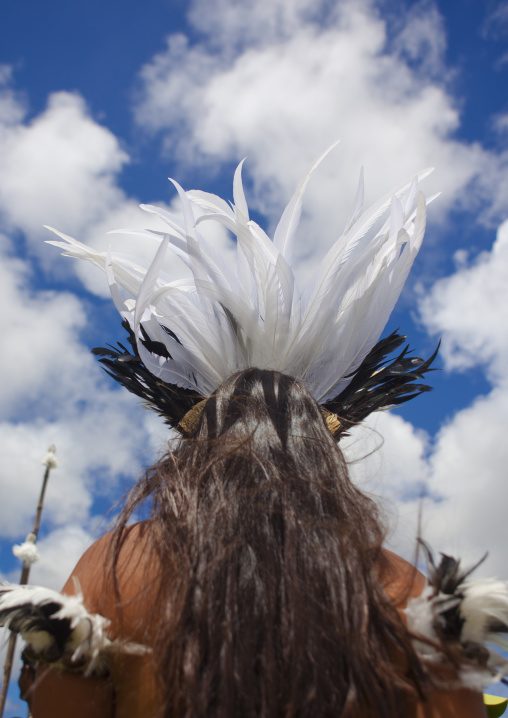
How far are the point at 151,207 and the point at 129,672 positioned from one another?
1603mm

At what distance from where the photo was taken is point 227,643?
1.13 meters

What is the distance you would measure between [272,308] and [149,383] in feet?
2.08

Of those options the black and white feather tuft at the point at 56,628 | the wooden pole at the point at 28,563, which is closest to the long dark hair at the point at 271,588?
the black and white feather tuft at the point at 56,628

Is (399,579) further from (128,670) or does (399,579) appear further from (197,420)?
(197,420)

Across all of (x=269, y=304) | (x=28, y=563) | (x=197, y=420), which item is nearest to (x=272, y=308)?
(x=269, y=304)

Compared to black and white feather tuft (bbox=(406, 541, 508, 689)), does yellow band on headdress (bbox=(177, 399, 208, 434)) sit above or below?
above

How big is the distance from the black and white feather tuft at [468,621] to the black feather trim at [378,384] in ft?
3.00

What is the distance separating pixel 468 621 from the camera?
119 cm

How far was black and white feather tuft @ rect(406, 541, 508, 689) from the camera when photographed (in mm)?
1180

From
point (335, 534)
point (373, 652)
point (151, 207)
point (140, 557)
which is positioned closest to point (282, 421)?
point (335, 534)

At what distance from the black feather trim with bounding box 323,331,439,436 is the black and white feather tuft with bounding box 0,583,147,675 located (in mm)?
1131

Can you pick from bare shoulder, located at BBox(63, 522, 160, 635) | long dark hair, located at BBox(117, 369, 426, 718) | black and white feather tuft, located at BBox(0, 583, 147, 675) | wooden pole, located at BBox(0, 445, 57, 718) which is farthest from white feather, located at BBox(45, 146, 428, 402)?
wooden pole, located at BBox(0, 445, 57, 718)

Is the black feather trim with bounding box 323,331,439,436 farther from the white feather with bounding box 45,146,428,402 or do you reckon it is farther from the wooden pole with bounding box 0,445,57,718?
the wooden pole with bounding box 0,445,57,718

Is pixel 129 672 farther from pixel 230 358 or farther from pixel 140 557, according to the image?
pixel 230 358
